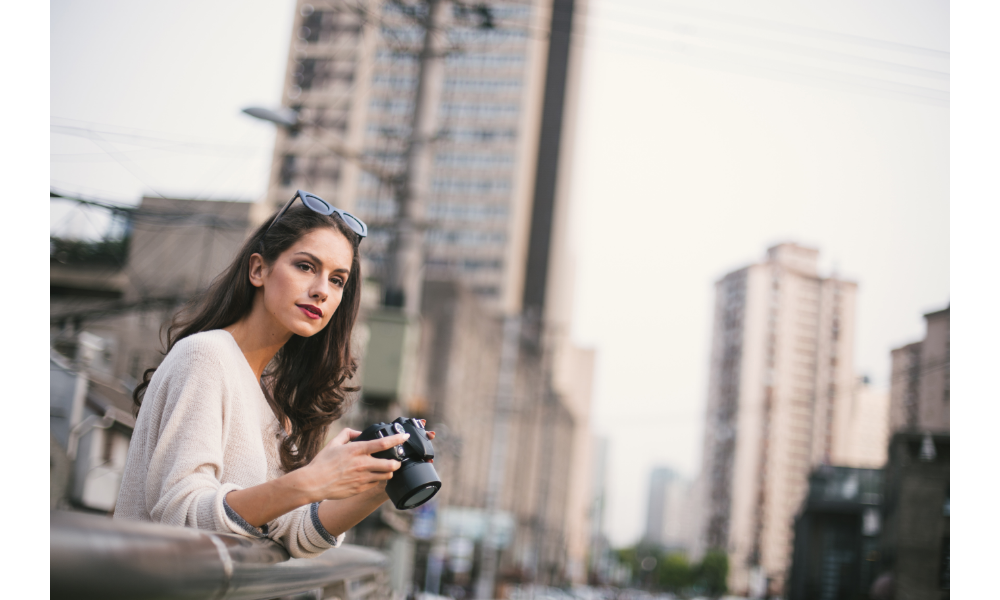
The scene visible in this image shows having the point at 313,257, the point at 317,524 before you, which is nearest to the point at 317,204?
the point at 313,257

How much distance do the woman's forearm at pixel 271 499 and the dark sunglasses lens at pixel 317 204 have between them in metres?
0.63

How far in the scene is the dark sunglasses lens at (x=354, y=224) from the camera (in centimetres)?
183

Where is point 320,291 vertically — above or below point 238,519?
above

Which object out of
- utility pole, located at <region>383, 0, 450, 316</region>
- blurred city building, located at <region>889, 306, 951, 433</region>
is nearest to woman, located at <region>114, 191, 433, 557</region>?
utility pole, located at <region>383, 0, 450, 316</region>

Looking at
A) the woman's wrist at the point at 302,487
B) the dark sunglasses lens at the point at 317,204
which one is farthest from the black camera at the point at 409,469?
the dark sunglasses lens at the point at 317,204

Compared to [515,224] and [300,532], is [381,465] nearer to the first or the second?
[300,532]

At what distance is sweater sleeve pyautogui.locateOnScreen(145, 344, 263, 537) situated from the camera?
1335 mm

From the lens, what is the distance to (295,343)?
6.25 ft

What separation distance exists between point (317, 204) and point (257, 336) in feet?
0.98

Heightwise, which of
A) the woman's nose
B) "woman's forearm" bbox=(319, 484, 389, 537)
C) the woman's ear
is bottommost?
"woman's forearm" bbox=(319, 484, 389, 537)

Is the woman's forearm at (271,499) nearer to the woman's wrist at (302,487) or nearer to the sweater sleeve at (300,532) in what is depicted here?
the woman's wrist at (302,487)

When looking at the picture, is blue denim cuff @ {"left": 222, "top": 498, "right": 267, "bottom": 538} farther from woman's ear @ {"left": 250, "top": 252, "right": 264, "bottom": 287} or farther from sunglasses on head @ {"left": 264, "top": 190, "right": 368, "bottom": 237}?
sunglasses on head @ {"left": 264, "top": 190, "right": 368, "bottom": 237}
